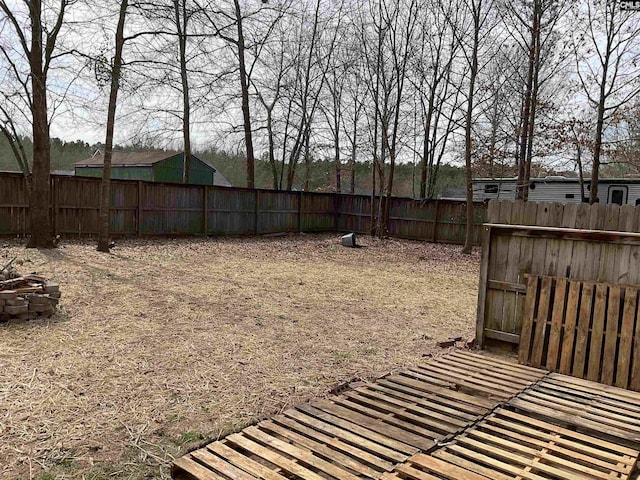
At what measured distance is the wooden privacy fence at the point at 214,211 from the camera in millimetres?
11953

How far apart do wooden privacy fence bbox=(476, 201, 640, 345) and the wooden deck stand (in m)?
0.93

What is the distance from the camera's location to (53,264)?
8.45m

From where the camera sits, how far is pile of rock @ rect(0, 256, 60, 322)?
16.7 ft

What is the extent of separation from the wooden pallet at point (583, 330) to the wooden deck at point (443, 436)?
0.75 ft

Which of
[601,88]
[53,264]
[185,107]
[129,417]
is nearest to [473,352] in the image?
[129,417]

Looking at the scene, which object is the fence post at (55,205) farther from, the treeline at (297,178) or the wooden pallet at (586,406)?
the treeline at (297,178)

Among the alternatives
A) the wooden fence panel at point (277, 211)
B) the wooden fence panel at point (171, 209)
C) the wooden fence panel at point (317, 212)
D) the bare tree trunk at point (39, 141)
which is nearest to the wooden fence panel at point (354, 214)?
the wooden fence panel at point (317, 212)

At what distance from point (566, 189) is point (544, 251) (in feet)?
52.5

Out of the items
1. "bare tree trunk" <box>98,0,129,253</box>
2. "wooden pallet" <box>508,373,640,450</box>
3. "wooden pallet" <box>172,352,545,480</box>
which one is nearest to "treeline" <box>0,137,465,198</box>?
"bare tree trunk" <box>98,0,129,253</box>


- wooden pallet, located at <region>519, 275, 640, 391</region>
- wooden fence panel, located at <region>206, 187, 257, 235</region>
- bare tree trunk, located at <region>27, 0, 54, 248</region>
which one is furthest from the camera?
wooden fence panel, located at <region>206, 187, 257, 235</region>

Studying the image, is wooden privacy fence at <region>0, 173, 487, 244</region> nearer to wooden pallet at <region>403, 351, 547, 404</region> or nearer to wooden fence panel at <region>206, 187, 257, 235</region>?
wooden fence panel at <region>206, 187, 257, 235</region>

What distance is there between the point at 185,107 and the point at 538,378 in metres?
17.1

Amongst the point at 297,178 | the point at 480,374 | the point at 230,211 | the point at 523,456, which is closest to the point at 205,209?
the point at 230,211

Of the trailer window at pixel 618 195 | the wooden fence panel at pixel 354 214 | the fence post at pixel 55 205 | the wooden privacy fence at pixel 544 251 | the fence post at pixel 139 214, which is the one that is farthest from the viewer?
the wooden fence panel at pixel 354 214
